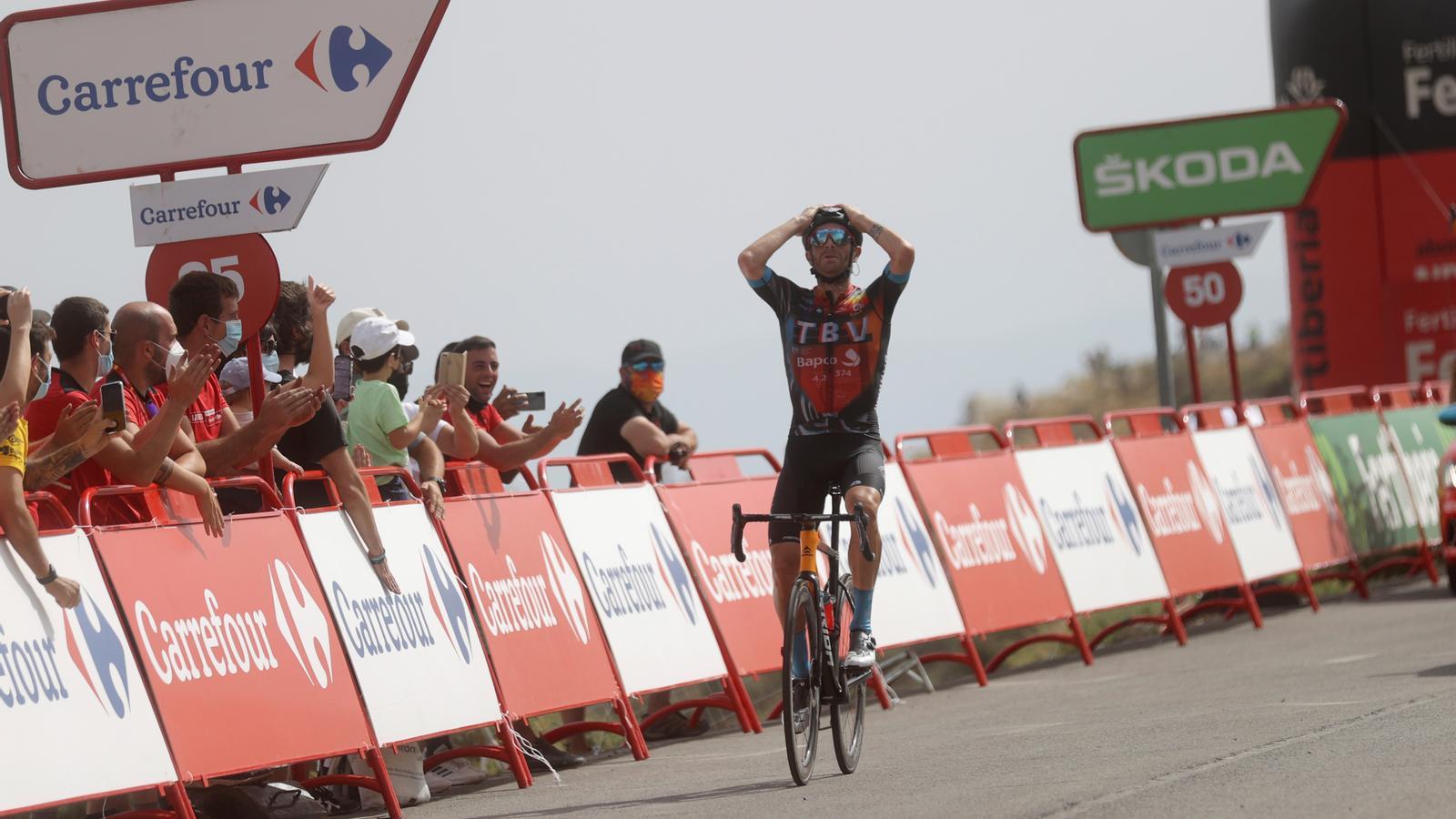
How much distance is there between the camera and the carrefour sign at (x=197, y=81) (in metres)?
10.4

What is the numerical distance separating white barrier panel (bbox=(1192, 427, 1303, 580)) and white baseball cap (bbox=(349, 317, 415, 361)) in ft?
27.2

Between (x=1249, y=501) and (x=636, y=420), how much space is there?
613cm

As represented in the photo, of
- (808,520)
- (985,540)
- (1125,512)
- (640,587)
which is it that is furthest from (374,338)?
(1125,512)

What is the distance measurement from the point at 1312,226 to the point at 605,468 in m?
14.7

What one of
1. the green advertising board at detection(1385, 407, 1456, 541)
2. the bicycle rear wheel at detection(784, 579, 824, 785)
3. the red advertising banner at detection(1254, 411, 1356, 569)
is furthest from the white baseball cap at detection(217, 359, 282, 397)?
the green advertising board at detection(1385, 407, 1456, 541)

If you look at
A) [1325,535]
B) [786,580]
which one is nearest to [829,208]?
[786,580]

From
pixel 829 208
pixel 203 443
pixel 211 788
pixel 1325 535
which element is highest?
pixel 829 208

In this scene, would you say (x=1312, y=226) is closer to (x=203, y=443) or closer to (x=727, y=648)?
(x=727, y=648)

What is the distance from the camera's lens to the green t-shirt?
10.8 meters

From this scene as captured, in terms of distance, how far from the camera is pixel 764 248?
9828 millimetres

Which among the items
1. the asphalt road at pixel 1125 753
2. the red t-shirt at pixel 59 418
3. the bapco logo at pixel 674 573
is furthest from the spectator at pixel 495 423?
the red t-shirt at pixel 59 418

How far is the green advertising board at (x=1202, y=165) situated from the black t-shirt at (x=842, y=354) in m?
11.0

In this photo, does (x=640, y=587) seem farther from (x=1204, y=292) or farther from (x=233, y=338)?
(x=1204, y=292)

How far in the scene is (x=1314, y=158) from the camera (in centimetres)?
2094
